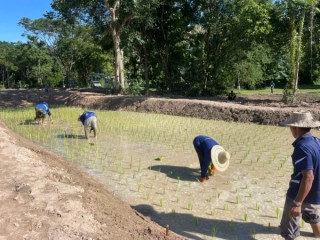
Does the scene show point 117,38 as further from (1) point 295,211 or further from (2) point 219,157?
(1) point 295,211

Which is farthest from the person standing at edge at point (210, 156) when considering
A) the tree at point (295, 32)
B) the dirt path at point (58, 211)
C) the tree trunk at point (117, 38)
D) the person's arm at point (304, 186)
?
the tree trunk at point (117, 38)

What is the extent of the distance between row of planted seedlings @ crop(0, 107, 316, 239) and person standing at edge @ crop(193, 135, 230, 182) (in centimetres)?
28

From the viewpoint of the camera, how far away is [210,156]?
6117mm

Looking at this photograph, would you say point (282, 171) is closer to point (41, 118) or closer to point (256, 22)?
point (41, 118)

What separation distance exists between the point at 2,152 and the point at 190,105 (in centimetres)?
1077

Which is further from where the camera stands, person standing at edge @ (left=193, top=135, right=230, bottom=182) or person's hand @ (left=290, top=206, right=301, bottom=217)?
person standing at edge @ (left=193, top=135, right=230, bottom=182)

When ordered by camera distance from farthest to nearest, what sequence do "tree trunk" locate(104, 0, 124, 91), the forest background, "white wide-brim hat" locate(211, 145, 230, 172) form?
"tree trunk" locate(104, 0, 124, 91), the forest background, "white wide-brim hat" locate(211, 145, 230, 172)

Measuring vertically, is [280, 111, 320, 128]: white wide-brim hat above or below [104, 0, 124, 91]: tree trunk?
below

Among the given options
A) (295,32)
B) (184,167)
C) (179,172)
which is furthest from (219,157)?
(295,32)

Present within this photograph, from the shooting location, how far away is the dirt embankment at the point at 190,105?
13734 mm

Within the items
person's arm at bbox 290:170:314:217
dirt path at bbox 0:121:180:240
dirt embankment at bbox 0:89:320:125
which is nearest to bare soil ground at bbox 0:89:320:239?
dirt path at bbox 0:121:180:240

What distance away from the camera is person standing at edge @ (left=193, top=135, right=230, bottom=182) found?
20.1 ft

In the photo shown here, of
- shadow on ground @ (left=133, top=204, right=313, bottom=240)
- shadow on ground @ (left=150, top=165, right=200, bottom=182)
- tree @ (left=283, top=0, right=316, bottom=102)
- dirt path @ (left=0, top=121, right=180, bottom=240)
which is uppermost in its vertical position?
tree @ (left=283, top=0, right=316, bottom=102)

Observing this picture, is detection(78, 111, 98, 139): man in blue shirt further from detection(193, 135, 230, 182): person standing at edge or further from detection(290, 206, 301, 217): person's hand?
detection(290, 206, 301, 217): person's hand
